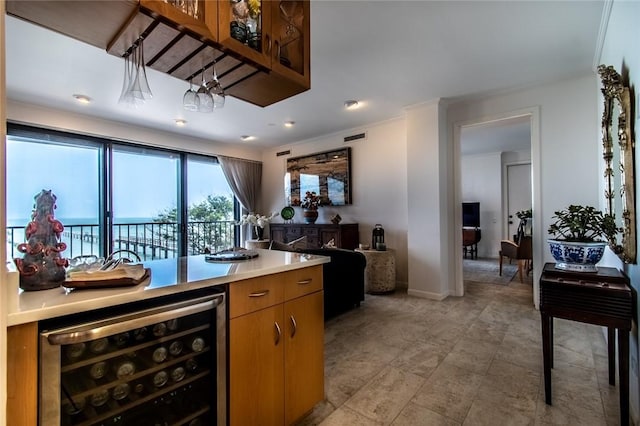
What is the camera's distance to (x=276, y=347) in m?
1.41

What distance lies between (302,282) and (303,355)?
39cm

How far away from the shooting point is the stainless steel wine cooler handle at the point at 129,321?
84 cm

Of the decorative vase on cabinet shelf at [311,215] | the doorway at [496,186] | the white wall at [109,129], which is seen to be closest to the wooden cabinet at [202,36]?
the decorative vase on cabinet shelf at [311,215]

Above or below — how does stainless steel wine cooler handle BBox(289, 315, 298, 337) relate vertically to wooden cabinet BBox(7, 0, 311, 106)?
below

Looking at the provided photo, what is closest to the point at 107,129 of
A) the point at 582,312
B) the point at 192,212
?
the point at 192,212

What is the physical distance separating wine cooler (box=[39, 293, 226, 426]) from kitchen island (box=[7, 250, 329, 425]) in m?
0.04

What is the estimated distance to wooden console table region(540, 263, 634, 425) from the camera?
4.86ft

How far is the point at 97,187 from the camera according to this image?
4414mm

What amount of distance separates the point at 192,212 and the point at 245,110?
7.95 ft

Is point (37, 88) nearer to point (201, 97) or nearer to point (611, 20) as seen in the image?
point (201, 97)

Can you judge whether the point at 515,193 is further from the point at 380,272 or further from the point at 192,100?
the point at 192,100

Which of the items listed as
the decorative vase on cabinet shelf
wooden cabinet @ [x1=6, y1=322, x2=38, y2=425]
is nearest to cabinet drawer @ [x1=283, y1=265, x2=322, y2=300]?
wooden cabinet @ [x1=6, y1=322, x2=38, y2=425]

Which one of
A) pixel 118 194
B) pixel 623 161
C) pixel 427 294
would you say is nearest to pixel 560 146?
pixel 623 161

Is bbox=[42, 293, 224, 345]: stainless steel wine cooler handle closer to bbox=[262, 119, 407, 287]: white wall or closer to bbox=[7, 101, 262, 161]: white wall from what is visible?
bbox=[262, 119, 407, 287]: white wall
